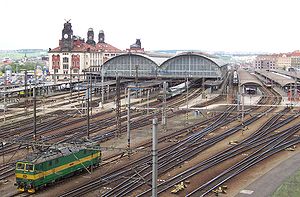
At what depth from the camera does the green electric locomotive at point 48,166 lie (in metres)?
21.2

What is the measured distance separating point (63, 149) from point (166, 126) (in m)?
20.6

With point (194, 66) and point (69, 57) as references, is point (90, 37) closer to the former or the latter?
point (69, 57)

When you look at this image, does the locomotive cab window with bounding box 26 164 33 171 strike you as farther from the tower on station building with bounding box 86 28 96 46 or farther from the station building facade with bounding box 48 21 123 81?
the tower on station building with bounding box 86 28 96 46

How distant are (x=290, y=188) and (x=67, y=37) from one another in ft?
279

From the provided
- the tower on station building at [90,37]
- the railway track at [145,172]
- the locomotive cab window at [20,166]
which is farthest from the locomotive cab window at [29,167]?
the tower on station building at [90,37]

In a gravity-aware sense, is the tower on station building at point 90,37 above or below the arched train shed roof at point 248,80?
above

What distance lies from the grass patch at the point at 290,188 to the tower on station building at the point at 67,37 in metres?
82.9

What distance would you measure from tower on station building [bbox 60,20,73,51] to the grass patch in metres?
82.9

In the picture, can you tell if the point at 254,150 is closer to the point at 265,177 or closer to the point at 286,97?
the point at 265,177

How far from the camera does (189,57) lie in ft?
267

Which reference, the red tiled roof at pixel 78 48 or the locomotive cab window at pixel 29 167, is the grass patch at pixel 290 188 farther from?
the red tiled roof at pixel 78 48

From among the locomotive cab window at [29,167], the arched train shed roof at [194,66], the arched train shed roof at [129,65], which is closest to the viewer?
the locomotive cab window at [29,167]

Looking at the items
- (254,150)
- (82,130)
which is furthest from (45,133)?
(254,150)

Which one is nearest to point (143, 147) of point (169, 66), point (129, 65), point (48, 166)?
point (48, 166)
